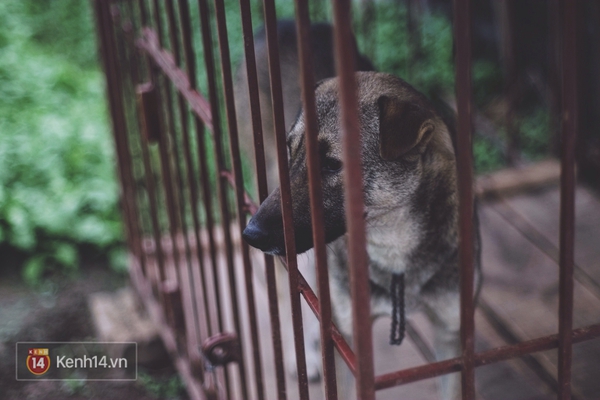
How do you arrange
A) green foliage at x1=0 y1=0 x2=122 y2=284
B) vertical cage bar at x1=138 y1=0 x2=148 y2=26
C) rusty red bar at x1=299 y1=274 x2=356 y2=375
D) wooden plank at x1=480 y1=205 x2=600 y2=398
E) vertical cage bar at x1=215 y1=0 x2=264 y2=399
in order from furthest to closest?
green foliage at x1=0 y1=0 x2=122 y2=284, wooden plank at x1=480 y1=205 x2=600 y2=398, vertical cage bar at x1=138 y1=0 x2=148 y2=26, vertical cage bar at x1=215 y1=0 x2=264 y2=399, rusty red bar at x1=299 y1=274 x2=356 y2=375

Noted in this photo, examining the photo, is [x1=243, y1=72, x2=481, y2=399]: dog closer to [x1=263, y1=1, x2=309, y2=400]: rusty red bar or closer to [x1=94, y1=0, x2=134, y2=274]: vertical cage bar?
[x1=263, y1=1, x2=309, y2=400]: rusty red bar

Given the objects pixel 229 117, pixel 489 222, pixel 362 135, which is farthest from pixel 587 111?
pixel 229 117

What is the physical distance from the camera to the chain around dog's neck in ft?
7.73

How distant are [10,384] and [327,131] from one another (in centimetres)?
250

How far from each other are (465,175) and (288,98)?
95.0 inches

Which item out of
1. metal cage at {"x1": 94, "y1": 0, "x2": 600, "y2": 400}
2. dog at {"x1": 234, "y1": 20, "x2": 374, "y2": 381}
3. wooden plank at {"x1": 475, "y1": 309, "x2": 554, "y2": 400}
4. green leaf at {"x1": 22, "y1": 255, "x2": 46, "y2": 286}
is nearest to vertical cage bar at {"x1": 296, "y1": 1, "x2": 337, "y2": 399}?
metal cage at {"x1": 94, "y1": 0, "x2": 600, "y2": 400}

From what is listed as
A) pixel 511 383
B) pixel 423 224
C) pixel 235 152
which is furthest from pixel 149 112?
pixel 511 383

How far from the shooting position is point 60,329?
4000 mm

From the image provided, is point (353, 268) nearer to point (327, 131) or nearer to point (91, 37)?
point (327, 131)

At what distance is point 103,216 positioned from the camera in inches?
191

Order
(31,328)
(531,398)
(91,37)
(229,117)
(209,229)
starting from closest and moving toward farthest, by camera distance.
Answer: (229,117) → (209,229) → (531,398) → (31,328) → (91,37)

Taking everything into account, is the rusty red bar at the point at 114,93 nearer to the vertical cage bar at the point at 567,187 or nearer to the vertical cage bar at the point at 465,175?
the vertical cage bar at the point at 465,175

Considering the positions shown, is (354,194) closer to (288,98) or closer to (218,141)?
(218,141)

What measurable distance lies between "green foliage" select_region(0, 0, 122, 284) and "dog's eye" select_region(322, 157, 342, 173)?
2959mm
